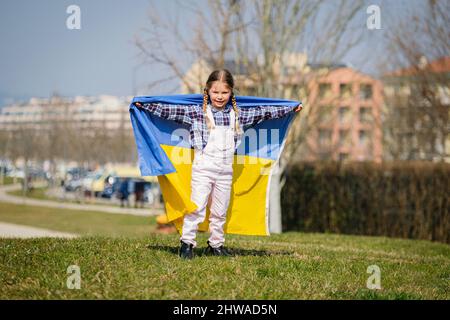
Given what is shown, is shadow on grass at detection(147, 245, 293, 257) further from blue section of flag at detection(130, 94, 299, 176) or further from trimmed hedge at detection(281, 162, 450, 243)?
trimmed hedge at detection(281, 162, 450, 243)

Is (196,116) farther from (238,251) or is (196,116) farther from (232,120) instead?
(238,251)

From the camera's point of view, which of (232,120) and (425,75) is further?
(425,75)

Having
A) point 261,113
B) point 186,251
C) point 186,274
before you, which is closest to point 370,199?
point 261,113

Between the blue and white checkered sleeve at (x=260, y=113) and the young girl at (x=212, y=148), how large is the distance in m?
0.13

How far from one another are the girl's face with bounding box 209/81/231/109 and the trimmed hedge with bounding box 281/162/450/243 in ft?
38.4

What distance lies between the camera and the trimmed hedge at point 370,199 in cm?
1678

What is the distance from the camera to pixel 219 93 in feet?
20.9

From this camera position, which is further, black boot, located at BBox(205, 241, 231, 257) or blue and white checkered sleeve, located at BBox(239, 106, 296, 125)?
blue and white checkered sleeve, located at BBox(239, 106, 296, 125)

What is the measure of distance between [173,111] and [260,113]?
101 centimetres

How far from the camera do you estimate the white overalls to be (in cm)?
621

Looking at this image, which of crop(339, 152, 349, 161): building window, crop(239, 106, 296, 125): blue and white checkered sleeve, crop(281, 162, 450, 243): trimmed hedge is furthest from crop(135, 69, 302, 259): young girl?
crop(339, 152, 349, 161): building window

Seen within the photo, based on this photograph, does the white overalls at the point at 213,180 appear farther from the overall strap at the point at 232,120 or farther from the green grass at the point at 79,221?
the green grass at the point at 79,221
